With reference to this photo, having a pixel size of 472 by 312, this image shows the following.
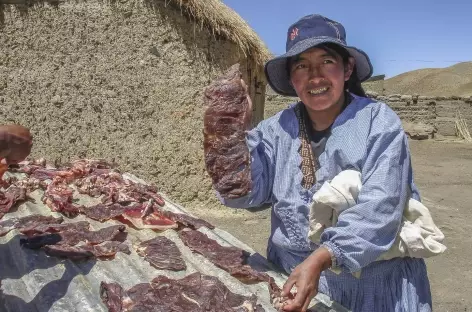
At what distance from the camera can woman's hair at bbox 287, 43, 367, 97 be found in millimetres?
2436

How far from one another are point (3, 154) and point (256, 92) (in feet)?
22.6

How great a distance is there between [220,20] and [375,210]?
5.87 m

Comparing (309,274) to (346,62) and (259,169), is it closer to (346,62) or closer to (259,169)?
(259,169)

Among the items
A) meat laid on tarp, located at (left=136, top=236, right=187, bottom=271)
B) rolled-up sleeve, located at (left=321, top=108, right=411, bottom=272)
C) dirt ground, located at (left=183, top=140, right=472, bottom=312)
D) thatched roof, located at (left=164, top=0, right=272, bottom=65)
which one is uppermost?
thatched roof, located at (left=164, top=0, right=272, bottom=65)

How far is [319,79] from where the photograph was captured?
238 cm

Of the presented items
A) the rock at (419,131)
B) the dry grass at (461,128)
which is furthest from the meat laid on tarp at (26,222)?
the dry grass at (461,128)

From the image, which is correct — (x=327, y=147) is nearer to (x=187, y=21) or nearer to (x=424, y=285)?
(x=424, y=285)

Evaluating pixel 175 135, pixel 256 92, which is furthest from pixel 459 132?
pixel 175 135

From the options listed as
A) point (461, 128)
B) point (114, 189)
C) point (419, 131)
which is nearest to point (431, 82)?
point (461, 128)

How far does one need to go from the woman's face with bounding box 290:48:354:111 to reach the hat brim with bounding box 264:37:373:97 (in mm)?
58

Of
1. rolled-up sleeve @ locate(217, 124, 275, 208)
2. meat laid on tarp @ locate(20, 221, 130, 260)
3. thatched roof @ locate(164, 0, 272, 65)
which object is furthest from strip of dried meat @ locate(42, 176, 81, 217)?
thatched roof @ locate(164, 0, 272, 65)

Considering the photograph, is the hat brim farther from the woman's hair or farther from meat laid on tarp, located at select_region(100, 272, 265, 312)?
meat laid on tarp, located at select_region(100, 272, 265, 312)

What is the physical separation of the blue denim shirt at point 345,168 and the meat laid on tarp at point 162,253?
0.65m

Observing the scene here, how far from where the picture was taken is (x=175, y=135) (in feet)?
25.5
